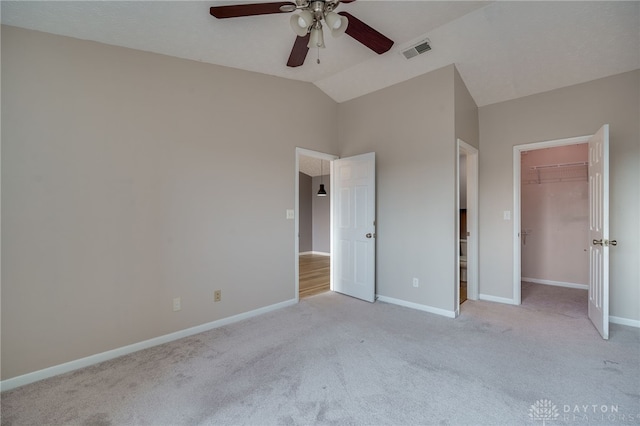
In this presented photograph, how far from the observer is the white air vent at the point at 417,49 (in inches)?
114

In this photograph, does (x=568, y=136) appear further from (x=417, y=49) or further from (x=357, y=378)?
(x=357, y=378)

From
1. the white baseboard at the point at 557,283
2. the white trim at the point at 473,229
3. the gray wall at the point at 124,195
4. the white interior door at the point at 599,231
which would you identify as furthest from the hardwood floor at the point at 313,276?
the white baseboard at the point at 557,283

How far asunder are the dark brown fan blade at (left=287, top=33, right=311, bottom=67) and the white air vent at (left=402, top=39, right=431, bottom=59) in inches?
52.2

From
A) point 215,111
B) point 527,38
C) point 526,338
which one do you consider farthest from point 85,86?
point 526,338

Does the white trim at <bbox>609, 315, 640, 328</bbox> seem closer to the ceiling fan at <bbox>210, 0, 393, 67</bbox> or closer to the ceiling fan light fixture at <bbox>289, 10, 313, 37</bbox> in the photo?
the ceiling fan at <bbox>210, 0, 393, 67</bbox>

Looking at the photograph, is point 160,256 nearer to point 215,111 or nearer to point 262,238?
point 262,238

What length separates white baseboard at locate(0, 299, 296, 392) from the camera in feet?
6.66

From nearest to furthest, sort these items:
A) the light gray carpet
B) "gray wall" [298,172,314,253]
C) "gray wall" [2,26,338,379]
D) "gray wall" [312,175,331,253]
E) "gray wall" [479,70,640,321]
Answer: the light gray carpet, "gray wall" [2,26,338,379], "gray wall" [479,70,640,321], "gray wall" [312,175,331,253], "gray wall" [298,172,314,253]

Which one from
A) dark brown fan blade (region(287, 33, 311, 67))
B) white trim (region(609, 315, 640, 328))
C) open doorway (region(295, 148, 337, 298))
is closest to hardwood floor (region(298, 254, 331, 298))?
open doorway (region(295, 148, 337, 298))

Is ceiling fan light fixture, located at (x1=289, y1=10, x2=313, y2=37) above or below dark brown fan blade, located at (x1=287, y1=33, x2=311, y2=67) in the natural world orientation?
below

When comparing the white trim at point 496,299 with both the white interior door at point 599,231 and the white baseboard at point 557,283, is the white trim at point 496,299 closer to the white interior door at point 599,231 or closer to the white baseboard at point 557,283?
the white interior door at point 599,231

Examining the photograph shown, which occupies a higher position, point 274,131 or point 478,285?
point 274,131

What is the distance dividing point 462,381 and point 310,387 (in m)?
1.10

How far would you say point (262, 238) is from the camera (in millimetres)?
3412
